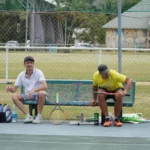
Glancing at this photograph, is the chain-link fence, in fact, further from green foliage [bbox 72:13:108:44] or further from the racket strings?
the racket strings

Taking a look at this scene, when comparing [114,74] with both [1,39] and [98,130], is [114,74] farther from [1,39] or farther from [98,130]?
[1,39]

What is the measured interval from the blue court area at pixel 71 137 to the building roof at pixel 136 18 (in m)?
3.11

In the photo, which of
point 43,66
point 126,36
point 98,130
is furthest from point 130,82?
point 43,66

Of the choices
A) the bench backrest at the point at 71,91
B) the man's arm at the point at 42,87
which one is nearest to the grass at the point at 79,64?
the bench backrest at the point at 71,91

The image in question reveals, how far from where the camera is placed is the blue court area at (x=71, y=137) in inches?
340

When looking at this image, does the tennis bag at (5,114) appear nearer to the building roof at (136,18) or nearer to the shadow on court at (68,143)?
the shadow on court at (68,143)

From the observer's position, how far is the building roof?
13.0m

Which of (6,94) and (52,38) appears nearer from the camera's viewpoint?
(6,94)

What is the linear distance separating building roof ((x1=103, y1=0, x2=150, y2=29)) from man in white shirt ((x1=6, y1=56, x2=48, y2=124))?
315cm

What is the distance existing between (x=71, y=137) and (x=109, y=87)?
4.87 feet

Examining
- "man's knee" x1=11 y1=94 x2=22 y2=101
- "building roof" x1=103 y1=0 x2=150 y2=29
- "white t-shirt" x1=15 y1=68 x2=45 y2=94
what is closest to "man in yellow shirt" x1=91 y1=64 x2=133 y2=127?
"white t-shirt" x1=15 y1=68 x2=45 y2=94

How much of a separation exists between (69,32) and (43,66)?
14.7 feet

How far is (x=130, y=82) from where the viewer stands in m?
10.4

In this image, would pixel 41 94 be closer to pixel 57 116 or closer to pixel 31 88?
pixel 31 88
